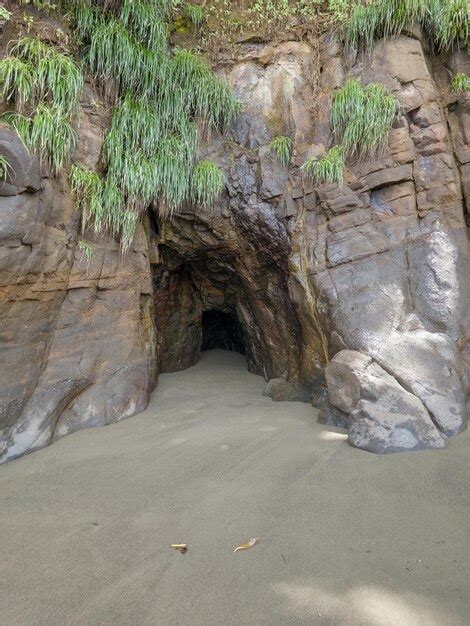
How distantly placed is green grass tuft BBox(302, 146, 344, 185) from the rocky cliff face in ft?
0.47

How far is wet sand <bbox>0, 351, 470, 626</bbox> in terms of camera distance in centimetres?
181

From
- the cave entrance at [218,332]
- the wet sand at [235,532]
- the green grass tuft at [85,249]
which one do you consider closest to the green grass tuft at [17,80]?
the green grass tuft at [85,249]

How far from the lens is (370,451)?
3391 mm

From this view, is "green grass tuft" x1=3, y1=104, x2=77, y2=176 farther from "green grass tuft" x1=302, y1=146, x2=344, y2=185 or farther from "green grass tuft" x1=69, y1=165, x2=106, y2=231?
"green grass tuft" x1=302, y1=146, x2=344, y2=185

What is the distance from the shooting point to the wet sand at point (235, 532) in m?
1.81

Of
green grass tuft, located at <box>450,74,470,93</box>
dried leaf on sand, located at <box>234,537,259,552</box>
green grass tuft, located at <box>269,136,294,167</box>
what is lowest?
dried leaf on sand, located at <box>234,537,259,552</box>

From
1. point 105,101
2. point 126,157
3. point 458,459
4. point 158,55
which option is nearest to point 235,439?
point 458,459

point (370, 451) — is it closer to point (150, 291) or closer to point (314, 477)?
point (314, 477)

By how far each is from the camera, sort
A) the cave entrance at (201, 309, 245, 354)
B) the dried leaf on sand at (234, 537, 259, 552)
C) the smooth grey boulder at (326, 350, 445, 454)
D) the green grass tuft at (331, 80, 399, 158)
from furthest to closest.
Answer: the cave entrance at (201, 309, 245, 354) < the green grass tuft at (331, 80, 399, 158) < the smooth grey boulder at (326, 350, 445, 454) < the dried leaf on sand at (234, 537, 259, 552)

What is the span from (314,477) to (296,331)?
3.14 m

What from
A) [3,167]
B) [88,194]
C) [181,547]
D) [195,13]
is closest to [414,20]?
[195,13]

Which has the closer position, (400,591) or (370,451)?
(400,591)

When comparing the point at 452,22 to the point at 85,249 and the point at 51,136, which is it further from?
the point at 85,249

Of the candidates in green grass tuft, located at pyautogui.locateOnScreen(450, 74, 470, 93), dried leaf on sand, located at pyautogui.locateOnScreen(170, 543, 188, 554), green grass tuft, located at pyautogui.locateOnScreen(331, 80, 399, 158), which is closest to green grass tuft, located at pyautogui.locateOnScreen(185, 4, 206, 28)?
green grass tuft, located at pyautogui.locateOnScreen(331, 80, 399, 158)
